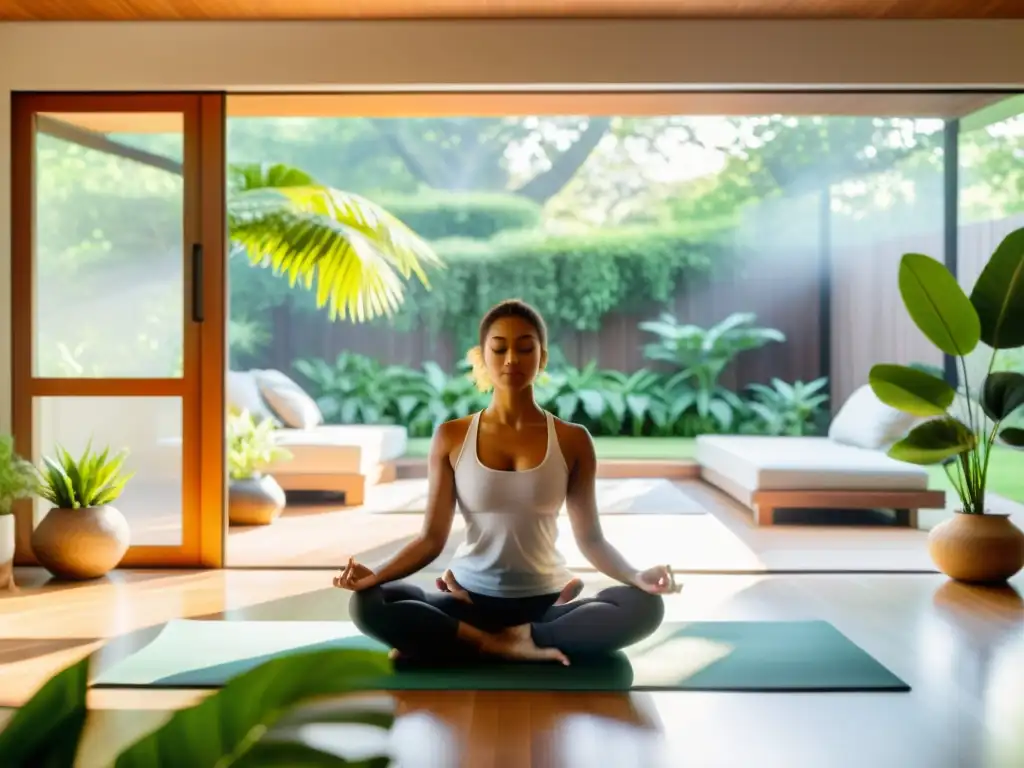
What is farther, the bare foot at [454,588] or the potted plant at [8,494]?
the potted plant at [8,494]

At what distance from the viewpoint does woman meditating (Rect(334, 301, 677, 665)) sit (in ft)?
9.34

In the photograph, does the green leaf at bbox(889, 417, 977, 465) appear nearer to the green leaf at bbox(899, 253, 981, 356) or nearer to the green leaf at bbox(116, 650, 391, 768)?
the green leaf at bbox(899, 253, 981, 356)

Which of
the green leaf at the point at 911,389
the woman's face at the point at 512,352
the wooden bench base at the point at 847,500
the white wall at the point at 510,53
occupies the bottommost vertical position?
the wooden bench base at the point at 847,500

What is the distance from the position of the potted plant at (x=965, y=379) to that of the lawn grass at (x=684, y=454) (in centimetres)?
248

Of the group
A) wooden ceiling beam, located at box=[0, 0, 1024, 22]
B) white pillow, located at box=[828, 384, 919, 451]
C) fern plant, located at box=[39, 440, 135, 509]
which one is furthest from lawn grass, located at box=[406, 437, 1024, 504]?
fern plant, located at box=[39, 440, 135, 509]

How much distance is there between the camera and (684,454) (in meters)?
8.40

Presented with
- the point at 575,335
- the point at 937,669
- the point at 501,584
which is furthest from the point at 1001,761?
the point at 575,335

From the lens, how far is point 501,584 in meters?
2.88

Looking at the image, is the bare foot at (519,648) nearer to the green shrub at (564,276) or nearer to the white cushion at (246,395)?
the white cushion at (246,395)

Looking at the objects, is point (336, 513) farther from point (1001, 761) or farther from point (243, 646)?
point (1001, 761)

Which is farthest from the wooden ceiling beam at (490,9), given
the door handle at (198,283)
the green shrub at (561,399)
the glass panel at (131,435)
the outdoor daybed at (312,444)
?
the green shrub at (561,399)

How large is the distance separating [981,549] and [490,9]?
2.76 meters

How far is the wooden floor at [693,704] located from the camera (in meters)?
2.30

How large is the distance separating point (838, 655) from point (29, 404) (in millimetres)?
3220
